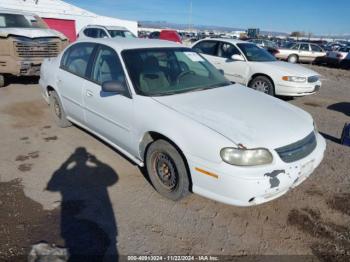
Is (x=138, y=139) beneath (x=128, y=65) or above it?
beneath

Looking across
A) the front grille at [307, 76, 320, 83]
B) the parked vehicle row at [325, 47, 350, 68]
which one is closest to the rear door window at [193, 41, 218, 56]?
the front grille at [307, 76, 320, 83]

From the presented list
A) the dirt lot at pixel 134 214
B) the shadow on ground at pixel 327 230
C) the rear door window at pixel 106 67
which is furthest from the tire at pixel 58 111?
the shadow on ground at pixel 327 230

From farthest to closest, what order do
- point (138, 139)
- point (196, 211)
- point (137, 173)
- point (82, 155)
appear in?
point (82, 155)
point (137, 173)
point (138, 139)
point (196, 211)

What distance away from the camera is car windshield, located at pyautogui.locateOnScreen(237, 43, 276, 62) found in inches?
315

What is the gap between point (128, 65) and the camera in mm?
3506

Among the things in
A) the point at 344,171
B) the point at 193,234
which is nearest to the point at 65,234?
the point at 193,234

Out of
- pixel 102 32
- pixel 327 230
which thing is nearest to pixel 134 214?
pixel 327 230

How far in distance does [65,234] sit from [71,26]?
2390cm

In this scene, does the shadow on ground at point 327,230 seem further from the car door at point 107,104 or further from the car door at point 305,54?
the car door at point 305,54

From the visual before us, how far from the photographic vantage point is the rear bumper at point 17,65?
7570 mm

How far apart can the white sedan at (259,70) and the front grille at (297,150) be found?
4.69m

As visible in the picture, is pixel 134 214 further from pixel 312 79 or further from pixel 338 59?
pixel 338 59

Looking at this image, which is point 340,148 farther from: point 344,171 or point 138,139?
point 138,139

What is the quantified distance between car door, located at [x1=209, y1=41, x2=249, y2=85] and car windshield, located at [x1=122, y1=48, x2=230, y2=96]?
3903 millimetres
